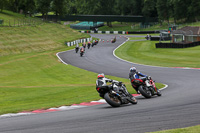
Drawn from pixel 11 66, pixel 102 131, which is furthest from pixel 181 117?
pixel 11 66

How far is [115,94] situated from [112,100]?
31 cm

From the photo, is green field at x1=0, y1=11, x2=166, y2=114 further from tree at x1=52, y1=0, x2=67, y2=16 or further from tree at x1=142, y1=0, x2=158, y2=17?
tree at x1=142, y1=0, x2=158, y2=17

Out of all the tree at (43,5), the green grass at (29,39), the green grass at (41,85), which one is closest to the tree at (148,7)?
the tree at (43,5)

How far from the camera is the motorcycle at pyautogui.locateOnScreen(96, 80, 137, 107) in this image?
14.6m

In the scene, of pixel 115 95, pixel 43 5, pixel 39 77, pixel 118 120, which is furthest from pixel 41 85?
pixel 43 5

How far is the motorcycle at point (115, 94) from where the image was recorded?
14.6m

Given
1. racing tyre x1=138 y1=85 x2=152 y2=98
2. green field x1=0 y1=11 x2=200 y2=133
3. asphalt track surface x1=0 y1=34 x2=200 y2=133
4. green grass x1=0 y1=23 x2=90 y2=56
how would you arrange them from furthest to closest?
green grass x1=0 y1=23 x2=90 y2=56, green field x1=0 y1=11 x2=200 y2=133, racing tyre x1=138 y1=85 x2=152 y2=98, asphalt track surface x1=0 y1=34 x2=200 y2=133

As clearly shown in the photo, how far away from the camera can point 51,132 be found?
33.4 feet

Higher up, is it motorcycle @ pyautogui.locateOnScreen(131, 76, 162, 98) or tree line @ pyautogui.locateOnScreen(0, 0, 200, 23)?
tree line @ pyautogui.locateOnScreen(0, 0, 200, 23)

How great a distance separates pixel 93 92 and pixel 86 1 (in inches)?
5456

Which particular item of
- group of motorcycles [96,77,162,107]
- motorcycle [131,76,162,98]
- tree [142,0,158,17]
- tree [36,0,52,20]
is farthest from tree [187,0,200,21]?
group of motorcycles [96,77,162,107]

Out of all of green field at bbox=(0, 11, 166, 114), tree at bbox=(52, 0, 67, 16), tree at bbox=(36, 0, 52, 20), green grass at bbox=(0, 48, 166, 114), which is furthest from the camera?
tree at bbox=(52, 0, 67, 16)

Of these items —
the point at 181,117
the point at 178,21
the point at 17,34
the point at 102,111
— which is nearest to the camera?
the point at 181,117

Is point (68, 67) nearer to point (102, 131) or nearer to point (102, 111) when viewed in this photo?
point (102, 111)
